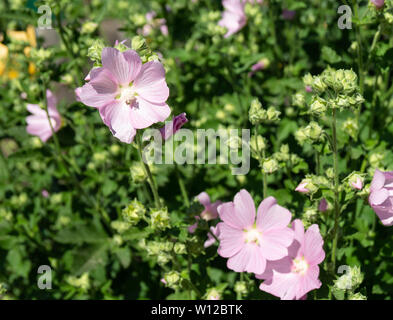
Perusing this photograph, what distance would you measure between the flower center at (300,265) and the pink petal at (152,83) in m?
0.70

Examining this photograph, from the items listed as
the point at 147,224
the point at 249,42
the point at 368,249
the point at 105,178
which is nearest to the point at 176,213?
the point at 147,224

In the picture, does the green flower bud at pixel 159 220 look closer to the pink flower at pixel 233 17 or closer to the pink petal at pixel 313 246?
the pink petal at pixel 313 246

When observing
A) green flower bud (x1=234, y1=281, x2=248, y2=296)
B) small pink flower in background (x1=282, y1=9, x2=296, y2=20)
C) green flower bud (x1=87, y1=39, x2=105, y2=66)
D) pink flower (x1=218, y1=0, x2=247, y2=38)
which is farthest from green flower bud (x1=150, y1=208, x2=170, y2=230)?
small pink flower in background (x1=282, y1=9, x2=296, y2=20)

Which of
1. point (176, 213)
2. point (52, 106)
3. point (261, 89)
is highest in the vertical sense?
point (261, 89)

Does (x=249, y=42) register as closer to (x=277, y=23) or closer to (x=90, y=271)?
(x=277, y=23)

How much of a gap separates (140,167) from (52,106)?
3.11ft

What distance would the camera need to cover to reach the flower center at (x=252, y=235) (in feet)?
5.44

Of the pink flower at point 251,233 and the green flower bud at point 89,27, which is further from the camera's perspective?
the green flower bud at point 89,27

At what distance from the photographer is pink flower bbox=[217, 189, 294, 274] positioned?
1.55 meters

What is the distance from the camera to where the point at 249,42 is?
300 cm

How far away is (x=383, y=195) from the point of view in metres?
1.48

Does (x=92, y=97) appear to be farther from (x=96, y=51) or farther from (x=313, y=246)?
(x=313, y=246)

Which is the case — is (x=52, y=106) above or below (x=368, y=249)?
above

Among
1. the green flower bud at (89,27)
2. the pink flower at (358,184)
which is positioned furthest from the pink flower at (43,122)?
the pink flower at (358,184)
